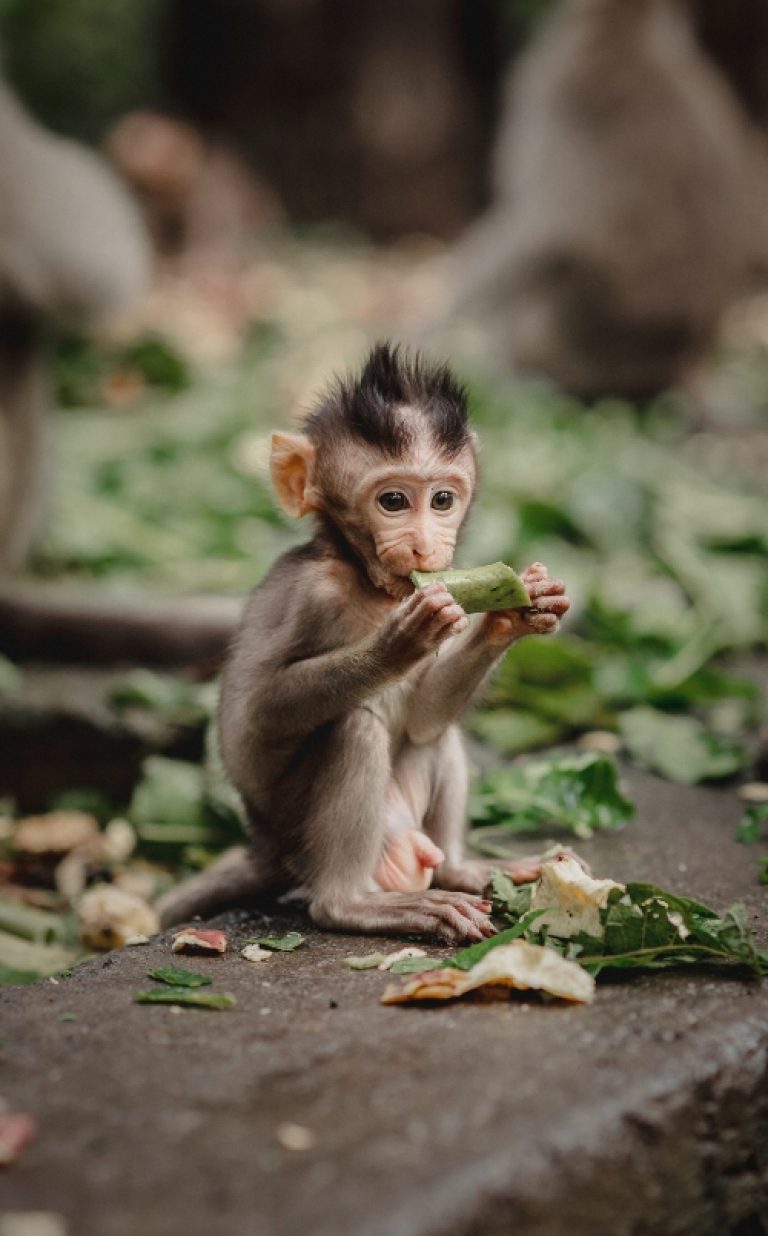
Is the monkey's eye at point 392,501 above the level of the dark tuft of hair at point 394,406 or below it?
below

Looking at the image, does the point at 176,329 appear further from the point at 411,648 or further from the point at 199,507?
the point at 411,648

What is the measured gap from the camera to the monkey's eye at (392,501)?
3.05 metres

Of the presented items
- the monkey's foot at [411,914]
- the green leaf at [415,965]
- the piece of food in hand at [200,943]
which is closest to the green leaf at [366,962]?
the green leaf at [415,965]

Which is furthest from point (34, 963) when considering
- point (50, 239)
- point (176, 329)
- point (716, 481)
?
point (176, 329)

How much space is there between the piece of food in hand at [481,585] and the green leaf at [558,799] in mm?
1060

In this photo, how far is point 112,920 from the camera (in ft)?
12.4

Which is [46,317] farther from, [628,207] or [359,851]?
[628,207]

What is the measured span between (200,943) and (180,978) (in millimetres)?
235

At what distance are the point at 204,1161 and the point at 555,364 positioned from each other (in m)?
8.95

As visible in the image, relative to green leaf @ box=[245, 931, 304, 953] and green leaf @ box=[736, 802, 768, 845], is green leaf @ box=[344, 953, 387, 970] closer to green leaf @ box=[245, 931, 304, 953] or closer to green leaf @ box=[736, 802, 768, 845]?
green leaf @ box=[245, 931, 304, 953]

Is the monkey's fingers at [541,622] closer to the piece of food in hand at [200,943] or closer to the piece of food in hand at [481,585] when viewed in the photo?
the piece of food in hand at [481,585]

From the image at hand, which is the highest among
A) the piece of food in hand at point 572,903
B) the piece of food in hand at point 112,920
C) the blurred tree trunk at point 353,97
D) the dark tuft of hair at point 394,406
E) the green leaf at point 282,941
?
the blurred tree trunk at point 353,97

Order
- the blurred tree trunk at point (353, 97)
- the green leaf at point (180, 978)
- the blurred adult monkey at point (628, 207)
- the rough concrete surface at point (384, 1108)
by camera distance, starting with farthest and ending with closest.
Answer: the blurred tree trunk at point (353, 97) < the blurred adult monkey at point (628, 207) < the green leaf at point (180, 978) < the rough concrete surface at point (384, 1108)

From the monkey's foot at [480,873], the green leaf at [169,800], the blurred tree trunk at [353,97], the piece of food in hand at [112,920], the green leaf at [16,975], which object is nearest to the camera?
the monkey's foot at [480,873]
